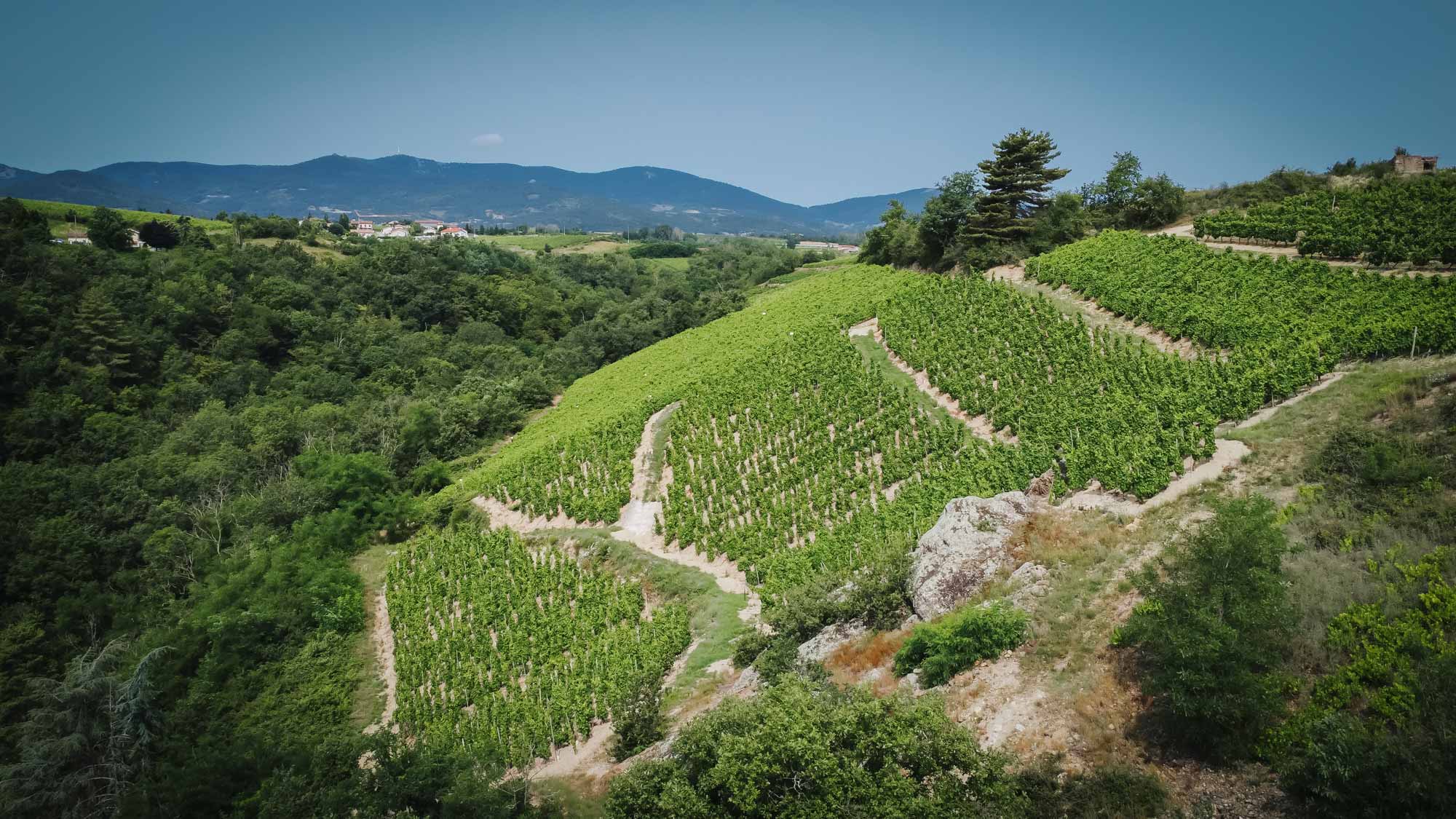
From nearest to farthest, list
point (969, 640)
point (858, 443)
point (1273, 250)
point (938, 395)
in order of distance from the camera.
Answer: point (969, 640), point (858, 443), point (938, 395), point (1273, 250)

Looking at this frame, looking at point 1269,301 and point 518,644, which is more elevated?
point 1269,301

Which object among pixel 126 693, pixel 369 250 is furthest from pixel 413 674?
pixel 369 250

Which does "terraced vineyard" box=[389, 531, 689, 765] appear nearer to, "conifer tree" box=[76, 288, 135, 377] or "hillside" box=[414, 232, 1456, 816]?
"hillside" box=[414, 232, 1456, 816]

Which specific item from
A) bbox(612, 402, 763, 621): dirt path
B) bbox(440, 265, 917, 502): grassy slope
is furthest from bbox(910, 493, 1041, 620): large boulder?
bbox(440, 265, 917, 502): grassy slope

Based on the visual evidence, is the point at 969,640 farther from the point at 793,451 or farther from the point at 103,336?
the point at 103,336

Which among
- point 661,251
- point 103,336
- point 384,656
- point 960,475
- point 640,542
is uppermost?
point 661,251

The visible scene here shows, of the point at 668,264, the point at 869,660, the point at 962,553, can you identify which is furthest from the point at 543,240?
the point at 869,660

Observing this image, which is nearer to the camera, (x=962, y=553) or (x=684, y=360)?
(x=962, y=553)

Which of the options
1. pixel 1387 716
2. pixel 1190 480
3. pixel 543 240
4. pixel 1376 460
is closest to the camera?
pixel 1387 716
